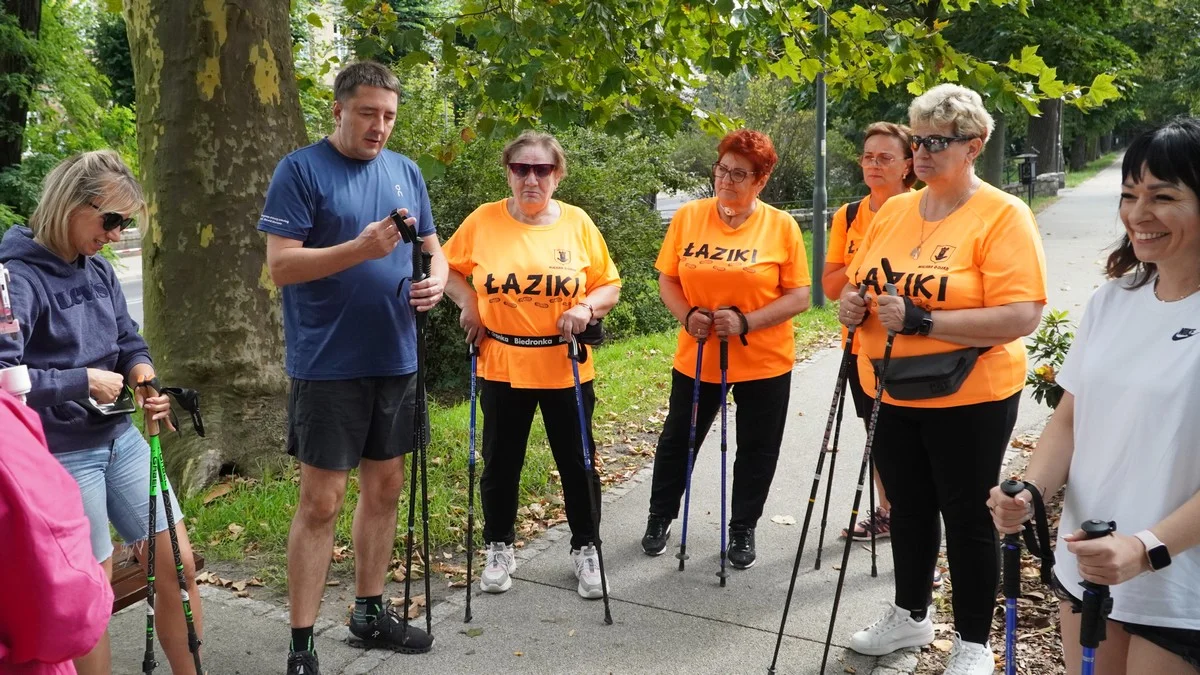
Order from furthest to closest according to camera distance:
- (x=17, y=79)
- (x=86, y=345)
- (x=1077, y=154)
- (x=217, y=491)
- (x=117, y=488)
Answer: (x=1077, y=154) < (x=17, y=79) < (x=217, y=491) < (x=117, y=488) < (x=86, y=345)

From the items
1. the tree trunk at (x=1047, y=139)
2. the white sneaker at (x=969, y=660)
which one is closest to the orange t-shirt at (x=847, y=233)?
the white sneaker at (x=969, y=660)

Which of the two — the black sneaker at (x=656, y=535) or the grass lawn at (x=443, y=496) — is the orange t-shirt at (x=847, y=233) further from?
the grass lawn at (x=443, y=496)

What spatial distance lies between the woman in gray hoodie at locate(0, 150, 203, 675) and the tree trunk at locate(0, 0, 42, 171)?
908 centimetres

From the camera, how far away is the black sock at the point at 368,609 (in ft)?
13.2

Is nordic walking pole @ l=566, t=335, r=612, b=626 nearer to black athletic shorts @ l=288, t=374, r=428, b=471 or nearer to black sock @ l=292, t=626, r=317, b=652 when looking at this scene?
black athletic shorts @ l=288, t=374, r=428, b=471

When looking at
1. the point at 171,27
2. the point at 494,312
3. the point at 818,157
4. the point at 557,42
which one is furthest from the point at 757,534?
the point at 818,157

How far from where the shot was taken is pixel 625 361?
9852mm

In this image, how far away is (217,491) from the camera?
5.63 m

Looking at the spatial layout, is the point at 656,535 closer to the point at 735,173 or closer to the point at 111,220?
the point at 735,173

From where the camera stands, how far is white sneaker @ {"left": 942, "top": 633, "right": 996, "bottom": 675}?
3.52 metres

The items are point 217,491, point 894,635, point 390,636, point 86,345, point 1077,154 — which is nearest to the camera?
point 86,345

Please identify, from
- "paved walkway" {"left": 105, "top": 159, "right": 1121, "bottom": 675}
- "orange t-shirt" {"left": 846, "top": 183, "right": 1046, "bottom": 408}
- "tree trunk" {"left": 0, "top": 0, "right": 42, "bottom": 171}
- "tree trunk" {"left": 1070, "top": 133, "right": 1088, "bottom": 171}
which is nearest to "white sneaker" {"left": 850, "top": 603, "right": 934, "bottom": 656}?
"paved walkway" {"left": 105, "top": 159, "right": 1121, "bottom": 675}

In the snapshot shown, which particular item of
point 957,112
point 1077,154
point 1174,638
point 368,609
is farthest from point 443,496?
point 1077,154

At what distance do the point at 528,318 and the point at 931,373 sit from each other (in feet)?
6.00
